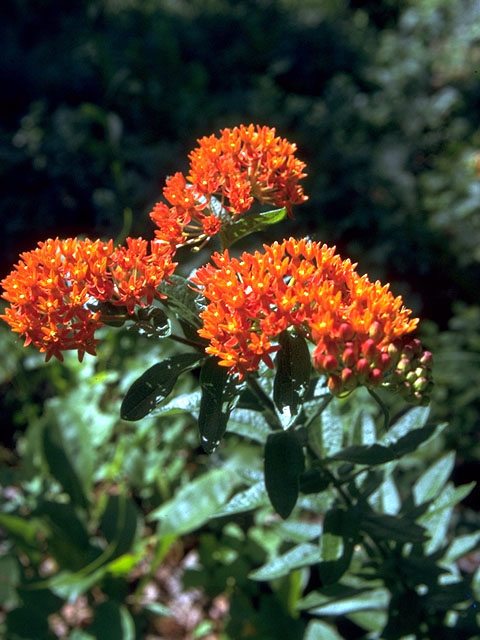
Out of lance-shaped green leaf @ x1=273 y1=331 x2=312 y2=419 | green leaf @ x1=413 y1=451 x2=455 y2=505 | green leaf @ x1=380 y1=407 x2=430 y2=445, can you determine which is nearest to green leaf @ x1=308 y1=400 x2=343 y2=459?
green leaf @ x1=380 y1=407 x2=430 y2=445

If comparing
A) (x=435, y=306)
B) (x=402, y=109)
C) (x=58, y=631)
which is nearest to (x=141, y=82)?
(x=402, y=109)

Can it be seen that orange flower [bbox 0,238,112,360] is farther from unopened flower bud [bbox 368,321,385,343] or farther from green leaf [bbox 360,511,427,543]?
green leaf [bbox 360,511,427,543]

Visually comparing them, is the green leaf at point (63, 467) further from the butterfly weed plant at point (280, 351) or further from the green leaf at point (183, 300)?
the green leaf at point (183, 300)

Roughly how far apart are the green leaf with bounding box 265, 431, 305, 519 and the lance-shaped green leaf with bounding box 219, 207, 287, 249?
44cm

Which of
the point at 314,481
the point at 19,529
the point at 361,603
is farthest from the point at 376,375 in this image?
A: the point at 19,529

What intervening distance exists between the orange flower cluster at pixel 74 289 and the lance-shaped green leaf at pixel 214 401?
19 cm

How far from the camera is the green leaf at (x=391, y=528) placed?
1.76 metres

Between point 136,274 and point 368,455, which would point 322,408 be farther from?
point 136,274

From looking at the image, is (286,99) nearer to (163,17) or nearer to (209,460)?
(163,17)

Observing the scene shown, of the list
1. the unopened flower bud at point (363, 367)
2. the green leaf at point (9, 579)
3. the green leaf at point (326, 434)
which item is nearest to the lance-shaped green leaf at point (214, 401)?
the unopened flower bud at point (363, 367)

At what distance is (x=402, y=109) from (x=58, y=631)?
174 inches

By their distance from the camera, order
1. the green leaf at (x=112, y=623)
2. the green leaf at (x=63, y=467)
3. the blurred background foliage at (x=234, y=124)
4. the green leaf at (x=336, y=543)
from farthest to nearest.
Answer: the blurred background foliage at (x=234, y=124)
the green leaf at (x=63, y=467)
the green leaf at (x=112, y=623)
the green leaf at (x=336, y=543)

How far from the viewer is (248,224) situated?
1.59m

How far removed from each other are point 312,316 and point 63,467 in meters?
2.07
